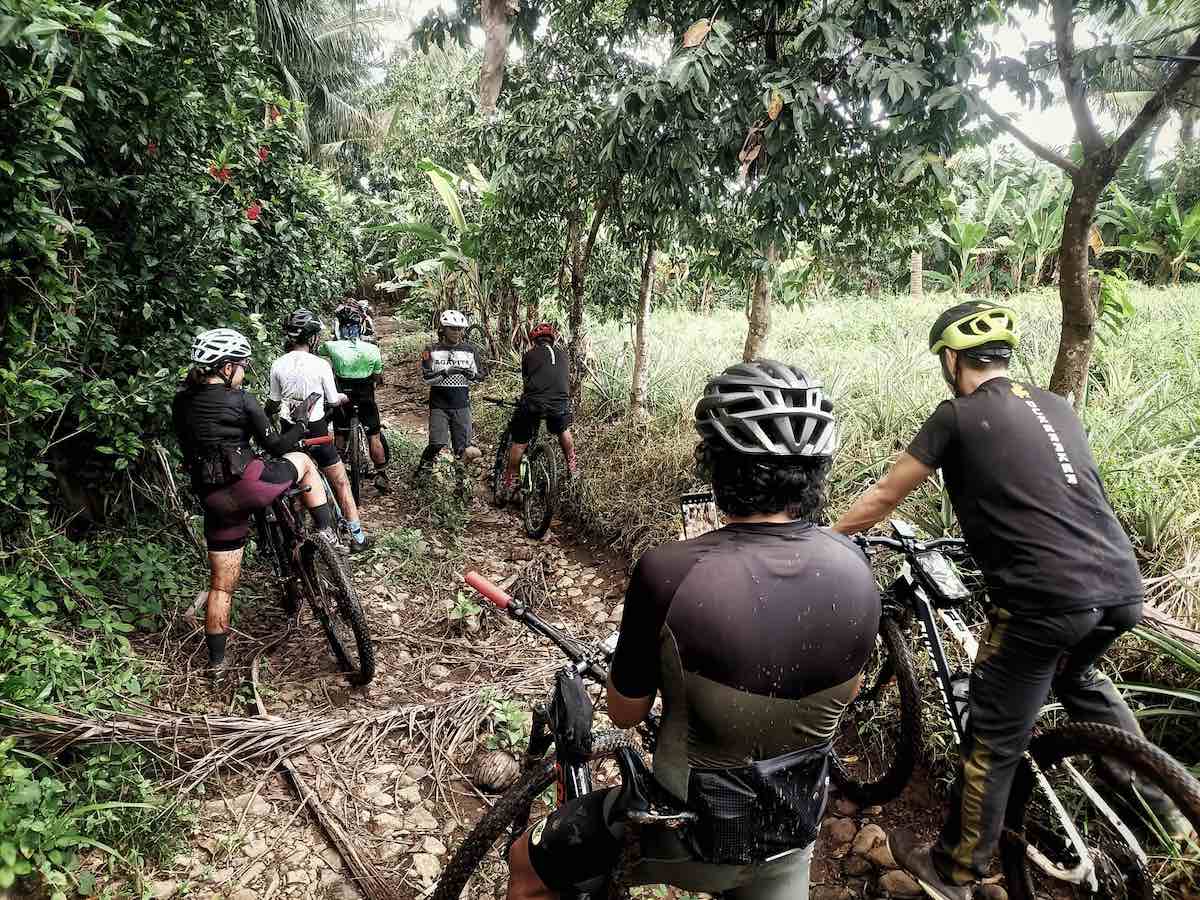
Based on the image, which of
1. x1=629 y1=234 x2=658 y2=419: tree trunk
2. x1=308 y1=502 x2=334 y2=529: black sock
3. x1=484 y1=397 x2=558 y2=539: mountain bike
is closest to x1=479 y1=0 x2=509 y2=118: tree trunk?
x1=629 y1=234 x2=658 y2=419: tree trunk

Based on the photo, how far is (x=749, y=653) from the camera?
1328 mm

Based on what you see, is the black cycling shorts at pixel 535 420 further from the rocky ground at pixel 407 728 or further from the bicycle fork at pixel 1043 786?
the bicycle fork at pixel 1043 786

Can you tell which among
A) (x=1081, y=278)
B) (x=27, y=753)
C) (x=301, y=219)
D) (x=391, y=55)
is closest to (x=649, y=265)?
(x=301, y=219)

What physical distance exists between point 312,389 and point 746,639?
4.69 m

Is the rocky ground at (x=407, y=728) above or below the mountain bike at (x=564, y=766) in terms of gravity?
below

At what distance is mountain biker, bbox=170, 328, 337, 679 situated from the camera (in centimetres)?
363

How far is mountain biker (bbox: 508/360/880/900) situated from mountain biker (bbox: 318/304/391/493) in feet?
18.0

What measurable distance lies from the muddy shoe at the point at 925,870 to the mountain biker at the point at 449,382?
505cm

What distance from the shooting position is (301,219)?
5875 millimetres

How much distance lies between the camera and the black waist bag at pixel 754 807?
1.41m

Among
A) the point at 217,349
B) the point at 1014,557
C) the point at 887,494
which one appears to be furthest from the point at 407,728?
the point at 1014,557

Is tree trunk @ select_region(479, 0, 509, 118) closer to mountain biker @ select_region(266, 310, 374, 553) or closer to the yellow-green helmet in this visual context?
mountain biker @ select_region(266, 310, 374, 553)

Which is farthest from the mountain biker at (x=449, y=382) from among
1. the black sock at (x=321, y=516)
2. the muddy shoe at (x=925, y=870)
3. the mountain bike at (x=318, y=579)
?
the muddy shoe at (x=925, y=870)

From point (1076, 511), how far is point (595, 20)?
5.98 meters
